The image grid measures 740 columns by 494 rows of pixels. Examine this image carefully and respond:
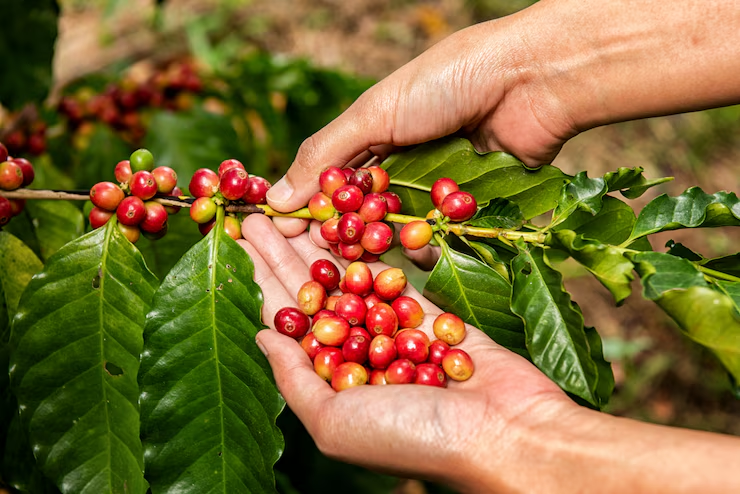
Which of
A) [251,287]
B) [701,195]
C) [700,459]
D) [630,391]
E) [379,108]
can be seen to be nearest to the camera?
[700,459]

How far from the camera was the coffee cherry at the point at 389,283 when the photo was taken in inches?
75.0

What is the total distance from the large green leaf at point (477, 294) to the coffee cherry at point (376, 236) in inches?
7.4

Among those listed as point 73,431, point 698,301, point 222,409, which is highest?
point 73,431

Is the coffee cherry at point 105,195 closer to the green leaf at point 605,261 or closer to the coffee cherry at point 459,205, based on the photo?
the coffee cherry at point 459,205

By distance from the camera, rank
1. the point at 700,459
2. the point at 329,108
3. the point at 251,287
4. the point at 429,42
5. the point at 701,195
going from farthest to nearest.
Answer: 1. the point at 429,42
2. the point at 329,108
3. the point at 251,287
4. the point at 701,195
5. the point at 700,459

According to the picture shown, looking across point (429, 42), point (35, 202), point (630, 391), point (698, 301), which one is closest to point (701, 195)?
point (698, 301)

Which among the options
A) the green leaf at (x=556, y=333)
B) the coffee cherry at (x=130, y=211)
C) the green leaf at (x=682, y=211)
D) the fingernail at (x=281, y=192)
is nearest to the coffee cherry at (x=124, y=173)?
the coffee cherry at (x=130, y=211)

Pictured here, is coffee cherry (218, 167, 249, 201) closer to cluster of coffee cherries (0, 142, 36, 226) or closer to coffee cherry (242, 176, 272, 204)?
coffee cherry (242, 176, 272, 204)

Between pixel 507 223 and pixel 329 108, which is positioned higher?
pixel 329 108

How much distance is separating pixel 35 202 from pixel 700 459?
91.9 inches

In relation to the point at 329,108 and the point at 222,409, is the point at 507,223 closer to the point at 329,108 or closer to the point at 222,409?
the point at 222,409

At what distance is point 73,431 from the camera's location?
5.43ft

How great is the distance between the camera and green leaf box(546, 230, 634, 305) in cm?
145

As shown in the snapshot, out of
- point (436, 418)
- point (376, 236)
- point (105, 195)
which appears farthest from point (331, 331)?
point (105, 195)
